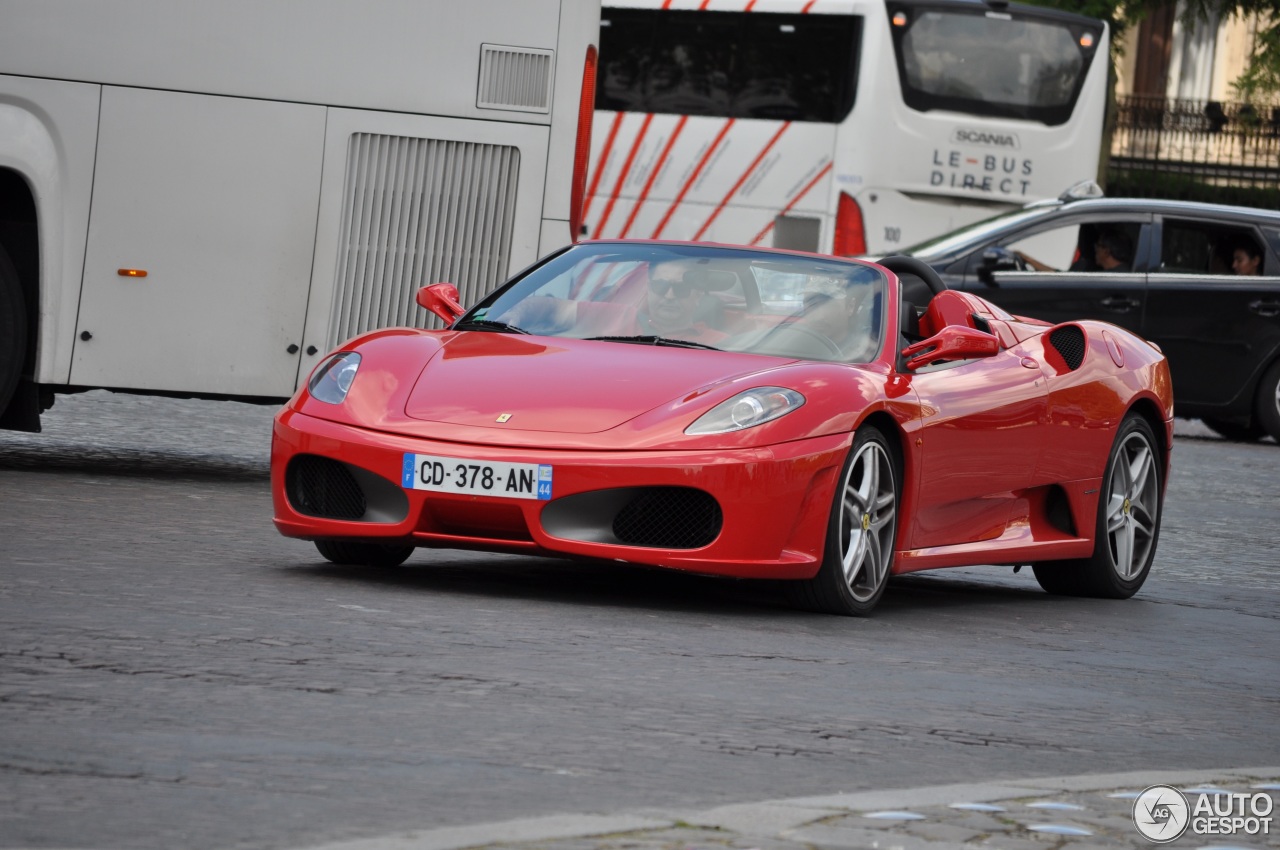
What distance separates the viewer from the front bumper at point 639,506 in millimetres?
7234

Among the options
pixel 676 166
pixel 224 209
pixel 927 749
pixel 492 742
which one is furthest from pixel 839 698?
pixel 676 166

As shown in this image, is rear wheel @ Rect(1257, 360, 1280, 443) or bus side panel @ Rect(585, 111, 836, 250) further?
bus side panel @ Rect(585, 111, 836, 250)

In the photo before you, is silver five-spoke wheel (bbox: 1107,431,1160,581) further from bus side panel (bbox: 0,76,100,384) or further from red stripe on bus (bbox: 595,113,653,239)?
red stripe on bus (bbox: 595,113,653,239)

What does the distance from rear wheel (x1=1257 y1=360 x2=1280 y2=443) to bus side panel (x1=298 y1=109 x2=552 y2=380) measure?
9.37 meters

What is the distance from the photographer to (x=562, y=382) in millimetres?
7609

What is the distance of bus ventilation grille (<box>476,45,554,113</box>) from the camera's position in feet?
38.2

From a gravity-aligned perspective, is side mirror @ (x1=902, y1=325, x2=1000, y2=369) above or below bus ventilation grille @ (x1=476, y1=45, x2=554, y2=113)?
below

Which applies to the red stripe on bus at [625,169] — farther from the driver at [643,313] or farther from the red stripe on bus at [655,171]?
the driver at [643,313]

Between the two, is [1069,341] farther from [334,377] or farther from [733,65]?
[733,65]

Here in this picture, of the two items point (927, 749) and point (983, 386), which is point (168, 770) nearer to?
point (927, 749)

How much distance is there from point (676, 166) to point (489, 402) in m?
18.1

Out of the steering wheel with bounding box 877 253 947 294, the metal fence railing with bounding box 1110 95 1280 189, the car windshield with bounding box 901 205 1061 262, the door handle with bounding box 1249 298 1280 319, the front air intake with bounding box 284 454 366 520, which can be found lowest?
the front air intake with bounding box 284 454 366 520

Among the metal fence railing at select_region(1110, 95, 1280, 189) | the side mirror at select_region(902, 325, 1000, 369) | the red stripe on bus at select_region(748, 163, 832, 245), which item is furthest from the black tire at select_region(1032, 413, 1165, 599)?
the metal fence railing at select_region(1110, 95, 1280, 189)
